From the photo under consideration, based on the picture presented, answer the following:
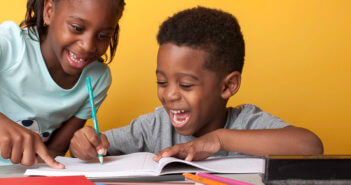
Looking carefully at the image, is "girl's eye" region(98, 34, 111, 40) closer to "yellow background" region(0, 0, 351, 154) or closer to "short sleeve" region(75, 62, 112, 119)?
"short sleeve" region(75, 62, 112, 119)

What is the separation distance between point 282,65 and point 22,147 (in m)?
1.28

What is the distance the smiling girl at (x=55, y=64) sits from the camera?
41.9 inches

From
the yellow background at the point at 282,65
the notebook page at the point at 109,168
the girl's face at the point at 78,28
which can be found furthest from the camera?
the yellow background at the point at 282,65

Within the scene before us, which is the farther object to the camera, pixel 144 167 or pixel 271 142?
pixel 271 142

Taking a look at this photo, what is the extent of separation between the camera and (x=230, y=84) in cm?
101

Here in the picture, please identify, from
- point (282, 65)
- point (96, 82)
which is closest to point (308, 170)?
point (96, 82)

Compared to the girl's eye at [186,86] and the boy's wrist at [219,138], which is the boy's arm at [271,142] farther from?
the girl's eye at [186,86]

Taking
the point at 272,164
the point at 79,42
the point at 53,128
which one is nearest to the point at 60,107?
the point at 53,128

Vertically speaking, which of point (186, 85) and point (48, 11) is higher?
point (48, 11)

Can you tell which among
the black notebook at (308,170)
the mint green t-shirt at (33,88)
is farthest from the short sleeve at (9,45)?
the black notebook at (308,170)

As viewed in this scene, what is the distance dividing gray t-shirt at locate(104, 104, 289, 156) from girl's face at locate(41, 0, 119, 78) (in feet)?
0.72

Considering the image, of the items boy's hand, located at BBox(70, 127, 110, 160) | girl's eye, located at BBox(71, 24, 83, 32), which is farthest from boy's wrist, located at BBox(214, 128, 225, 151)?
girl's eye, located at BBox(71, 24, 83, 32)

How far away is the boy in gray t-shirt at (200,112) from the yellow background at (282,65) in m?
0.73

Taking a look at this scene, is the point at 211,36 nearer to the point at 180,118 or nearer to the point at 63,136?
the point at 180,118
